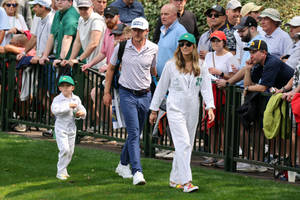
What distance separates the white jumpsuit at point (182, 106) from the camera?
30.9ft

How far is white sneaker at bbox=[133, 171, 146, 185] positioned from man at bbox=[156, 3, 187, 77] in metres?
2.67

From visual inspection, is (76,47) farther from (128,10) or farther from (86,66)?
(128,10)

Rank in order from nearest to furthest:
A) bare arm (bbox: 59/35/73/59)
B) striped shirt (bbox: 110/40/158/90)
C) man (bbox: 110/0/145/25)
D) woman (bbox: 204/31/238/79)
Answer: striped shirt (bbox: 110/40/158/90), woman (bbox: 204/31/238/79), bare arm (bbox: 59/35/73/59), man (bbox: 110/0/145/25)

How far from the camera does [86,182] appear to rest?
10.1m

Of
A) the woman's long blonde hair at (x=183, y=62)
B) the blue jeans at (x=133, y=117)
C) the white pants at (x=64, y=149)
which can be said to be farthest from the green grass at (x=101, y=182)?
the woman's long blonde hair at (x=183, y=62)

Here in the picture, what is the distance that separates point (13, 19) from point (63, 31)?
2.40m

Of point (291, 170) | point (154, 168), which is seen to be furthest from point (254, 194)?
point (154, 168)

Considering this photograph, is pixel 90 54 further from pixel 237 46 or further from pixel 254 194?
pixel 254 194

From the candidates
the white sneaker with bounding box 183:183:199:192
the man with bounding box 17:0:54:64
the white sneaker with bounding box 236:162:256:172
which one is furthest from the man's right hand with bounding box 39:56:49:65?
the white sneaker with bounding box 183:183:199:192

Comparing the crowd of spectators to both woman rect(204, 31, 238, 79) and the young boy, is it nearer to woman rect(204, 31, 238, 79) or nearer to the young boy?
woman rect(204, 31, 238, 79)

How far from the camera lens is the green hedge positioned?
15867mm

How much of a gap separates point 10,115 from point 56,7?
2294mm

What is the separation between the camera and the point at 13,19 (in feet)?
51.3

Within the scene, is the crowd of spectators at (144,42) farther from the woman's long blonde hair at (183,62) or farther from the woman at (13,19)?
the woman's long blonde hair at (183,62)
